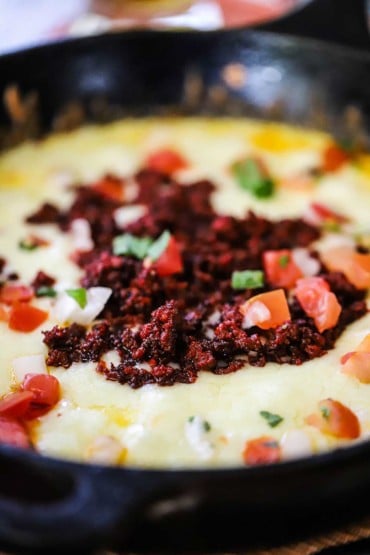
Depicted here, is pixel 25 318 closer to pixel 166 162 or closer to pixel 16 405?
pixel 16 405

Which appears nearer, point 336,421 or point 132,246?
point 336,421

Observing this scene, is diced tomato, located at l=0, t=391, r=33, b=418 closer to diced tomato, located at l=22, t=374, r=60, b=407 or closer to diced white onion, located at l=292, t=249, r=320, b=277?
diced tomato, located at l=22, t=374, r=60, b=407

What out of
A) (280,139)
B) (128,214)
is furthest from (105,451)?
(280,139)

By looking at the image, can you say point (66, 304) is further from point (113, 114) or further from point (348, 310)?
point (113, 114)

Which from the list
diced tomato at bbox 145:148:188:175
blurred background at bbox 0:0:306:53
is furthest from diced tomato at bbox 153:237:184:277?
blurred background at bbox 0:0:306:53

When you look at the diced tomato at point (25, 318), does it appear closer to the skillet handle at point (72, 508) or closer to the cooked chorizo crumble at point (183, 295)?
the cooked chorizo crumble at point (183, 295)

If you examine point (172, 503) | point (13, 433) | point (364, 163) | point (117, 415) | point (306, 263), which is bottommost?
point (364, 163)

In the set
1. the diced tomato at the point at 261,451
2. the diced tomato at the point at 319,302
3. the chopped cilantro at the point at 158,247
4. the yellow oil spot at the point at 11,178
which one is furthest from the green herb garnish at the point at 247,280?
the yellow oil spot at the point at 11,178
